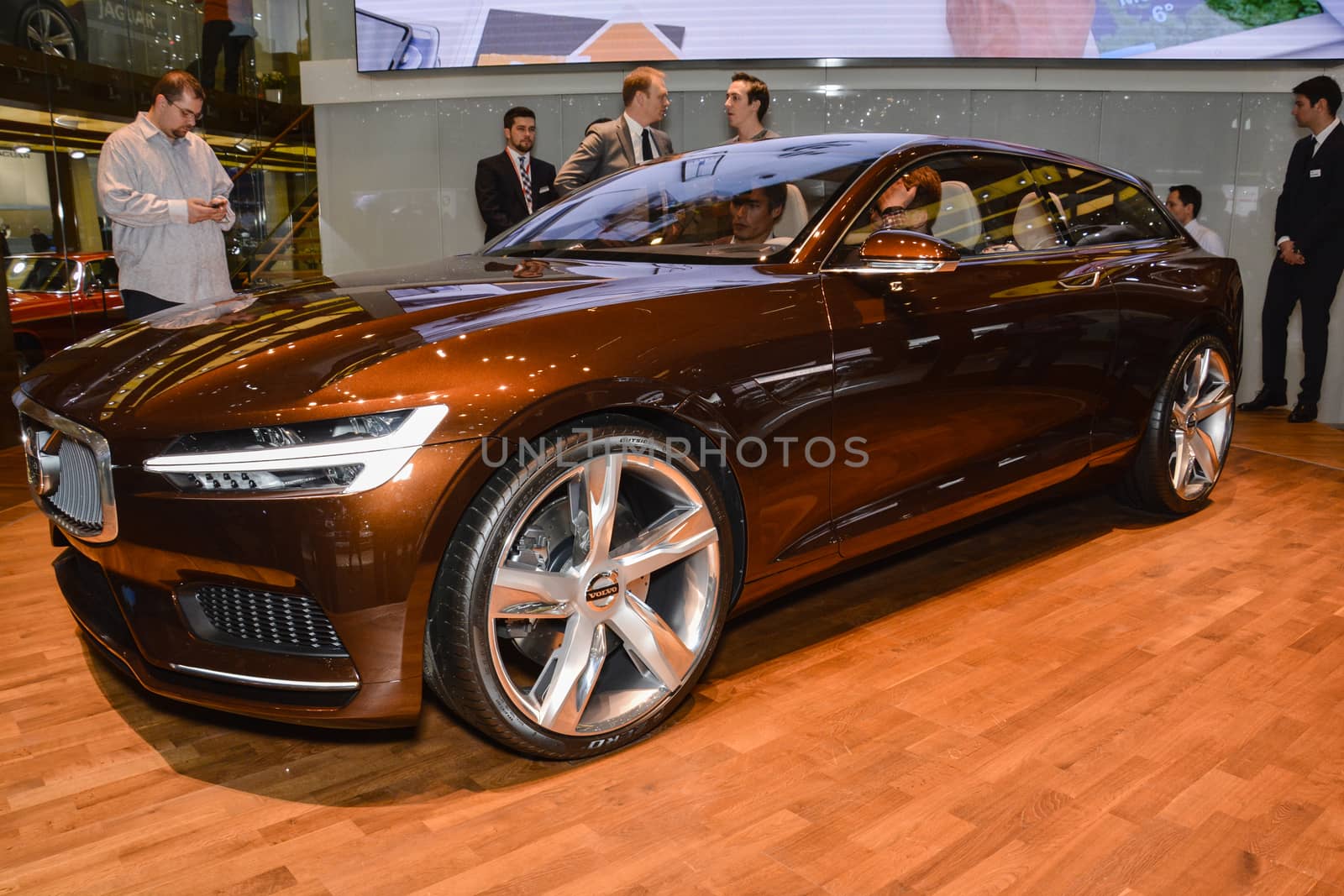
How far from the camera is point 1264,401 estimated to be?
6.62 meters

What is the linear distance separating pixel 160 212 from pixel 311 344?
2.72 metres

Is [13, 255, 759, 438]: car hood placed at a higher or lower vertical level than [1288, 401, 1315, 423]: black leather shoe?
higher

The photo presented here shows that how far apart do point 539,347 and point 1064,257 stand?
1.83m

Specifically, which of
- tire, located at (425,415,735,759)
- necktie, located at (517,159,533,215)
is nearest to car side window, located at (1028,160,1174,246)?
tire, located at (425,415,735,759)

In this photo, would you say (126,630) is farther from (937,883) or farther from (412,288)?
(937,883)

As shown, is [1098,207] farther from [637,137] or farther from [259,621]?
[259,621]

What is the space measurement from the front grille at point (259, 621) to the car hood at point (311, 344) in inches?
11.5

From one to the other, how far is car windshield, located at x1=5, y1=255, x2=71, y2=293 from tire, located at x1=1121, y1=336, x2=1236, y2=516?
6.76 meters

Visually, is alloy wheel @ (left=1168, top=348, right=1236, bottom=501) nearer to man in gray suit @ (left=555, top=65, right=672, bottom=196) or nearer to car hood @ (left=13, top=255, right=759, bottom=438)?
car hood @ (left=13, top=255, right=759, bottom=438)

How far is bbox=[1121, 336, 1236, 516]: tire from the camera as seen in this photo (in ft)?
11.3

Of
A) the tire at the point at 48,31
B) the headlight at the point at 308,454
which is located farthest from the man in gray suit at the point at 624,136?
the tire at the point at 48,31

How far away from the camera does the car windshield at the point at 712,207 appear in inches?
97.2

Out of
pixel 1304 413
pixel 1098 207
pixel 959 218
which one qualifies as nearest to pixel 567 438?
pixel 959 218

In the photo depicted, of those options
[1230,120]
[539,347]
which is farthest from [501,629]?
[1230,120]
